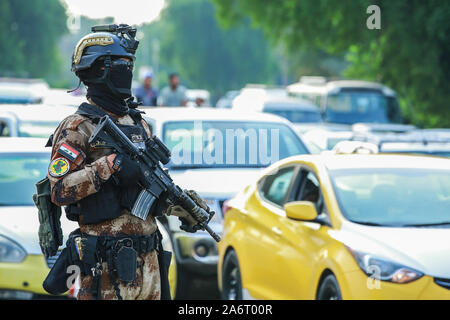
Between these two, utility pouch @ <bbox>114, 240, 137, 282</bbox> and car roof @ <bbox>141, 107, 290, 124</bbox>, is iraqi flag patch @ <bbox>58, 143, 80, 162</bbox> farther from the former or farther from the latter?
car roof @ <bbox>141, 107, 290, 124</bbox>

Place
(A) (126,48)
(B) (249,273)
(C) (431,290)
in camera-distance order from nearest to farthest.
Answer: (A) (126,48), (C) (431,290), (B) (249,273)

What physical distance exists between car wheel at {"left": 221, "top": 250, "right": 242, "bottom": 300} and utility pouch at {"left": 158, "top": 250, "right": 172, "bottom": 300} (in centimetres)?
302

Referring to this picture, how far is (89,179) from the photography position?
491 centimetres

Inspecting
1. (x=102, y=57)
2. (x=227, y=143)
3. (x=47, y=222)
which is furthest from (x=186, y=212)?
(x=227, y=143)

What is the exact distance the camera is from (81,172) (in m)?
4.92

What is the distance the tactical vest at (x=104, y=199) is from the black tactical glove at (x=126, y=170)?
0.04 meters

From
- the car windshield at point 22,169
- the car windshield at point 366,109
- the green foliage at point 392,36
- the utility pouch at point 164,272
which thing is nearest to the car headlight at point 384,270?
the utility pouch at point 164,272

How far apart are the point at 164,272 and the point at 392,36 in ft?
58.6

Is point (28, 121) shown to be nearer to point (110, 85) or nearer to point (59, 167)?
point (110, 85)

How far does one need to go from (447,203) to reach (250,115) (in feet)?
14.5

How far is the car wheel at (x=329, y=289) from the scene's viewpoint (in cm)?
653

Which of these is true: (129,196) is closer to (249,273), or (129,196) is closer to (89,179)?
(89,179)

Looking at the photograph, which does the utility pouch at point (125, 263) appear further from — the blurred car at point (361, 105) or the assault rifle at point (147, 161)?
the blurred car at point (361, 105)

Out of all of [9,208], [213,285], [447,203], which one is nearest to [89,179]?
[447,203]
